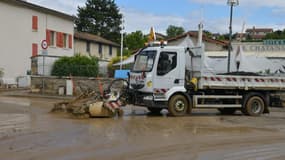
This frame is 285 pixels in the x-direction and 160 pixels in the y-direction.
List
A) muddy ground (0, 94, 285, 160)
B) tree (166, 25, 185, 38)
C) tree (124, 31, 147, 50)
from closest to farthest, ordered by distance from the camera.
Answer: muddy ground (0, 94, 285, 160), tree (124, 31, 147, 50), tree (166, 25, 185, 38)

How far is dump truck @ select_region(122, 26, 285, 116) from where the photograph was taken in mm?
19312

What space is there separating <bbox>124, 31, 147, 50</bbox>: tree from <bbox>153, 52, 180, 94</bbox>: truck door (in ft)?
208

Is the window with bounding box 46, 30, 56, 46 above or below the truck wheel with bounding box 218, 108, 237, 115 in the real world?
above

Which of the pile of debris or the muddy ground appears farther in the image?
the pile of debris

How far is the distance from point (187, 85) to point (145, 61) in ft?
6.25

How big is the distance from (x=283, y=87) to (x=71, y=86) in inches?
534

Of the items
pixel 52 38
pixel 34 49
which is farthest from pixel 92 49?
pixel 34 49

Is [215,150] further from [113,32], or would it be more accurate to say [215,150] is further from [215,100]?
[113,32]

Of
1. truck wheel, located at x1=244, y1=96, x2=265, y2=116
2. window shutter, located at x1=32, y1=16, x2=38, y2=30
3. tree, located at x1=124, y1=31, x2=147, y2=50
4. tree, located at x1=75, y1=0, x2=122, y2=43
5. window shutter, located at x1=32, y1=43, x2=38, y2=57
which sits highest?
tree, located at x1=75, y1=0, x2=122, y2=43

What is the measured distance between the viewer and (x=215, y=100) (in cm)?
2081

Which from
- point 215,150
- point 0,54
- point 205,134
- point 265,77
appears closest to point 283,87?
point 265,77

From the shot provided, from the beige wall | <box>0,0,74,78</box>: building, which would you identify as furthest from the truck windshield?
the beige wall

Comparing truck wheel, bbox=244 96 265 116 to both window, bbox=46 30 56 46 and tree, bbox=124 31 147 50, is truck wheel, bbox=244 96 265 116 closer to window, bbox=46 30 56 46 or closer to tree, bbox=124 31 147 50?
window, bbox=46 30 56 46

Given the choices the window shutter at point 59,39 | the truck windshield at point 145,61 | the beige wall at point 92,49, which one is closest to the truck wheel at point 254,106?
the truck windshield at point 145,61
